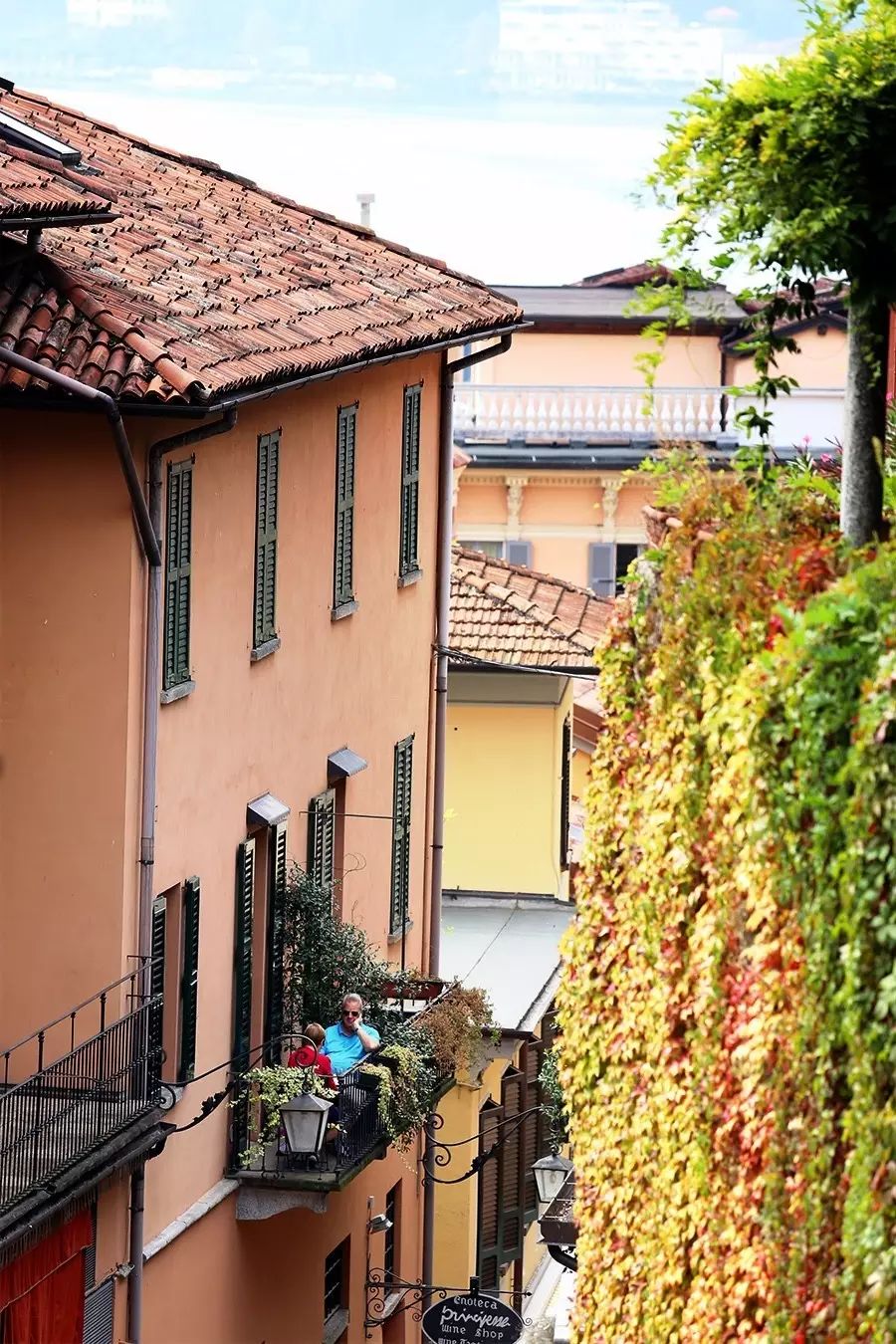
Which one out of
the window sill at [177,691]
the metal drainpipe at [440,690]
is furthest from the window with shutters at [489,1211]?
the window sill at [177,691]

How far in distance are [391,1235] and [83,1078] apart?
8608 mm

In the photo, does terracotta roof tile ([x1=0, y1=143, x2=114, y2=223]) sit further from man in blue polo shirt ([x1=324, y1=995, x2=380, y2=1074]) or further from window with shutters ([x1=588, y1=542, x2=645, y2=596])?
window with shutters ([x1=588, y1=542, x2=645, y2=596])

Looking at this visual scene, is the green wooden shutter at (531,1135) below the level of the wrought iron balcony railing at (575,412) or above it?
below

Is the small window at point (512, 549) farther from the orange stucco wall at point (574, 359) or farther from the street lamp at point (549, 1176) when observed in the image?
the street lamp at point (549, 1176)

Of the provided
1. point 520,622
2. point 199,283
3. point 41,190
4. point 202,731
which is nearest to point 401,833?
point 520,622

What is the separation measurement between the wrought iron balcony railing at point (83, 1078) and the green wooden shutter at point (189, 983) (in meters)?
0.74

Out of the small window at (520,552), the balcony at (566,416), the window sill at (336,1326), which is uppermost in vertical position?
the balcony at (566,416)

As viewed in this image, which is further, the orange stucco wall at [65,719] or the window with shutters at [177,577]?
the window with shutters at [177,577]

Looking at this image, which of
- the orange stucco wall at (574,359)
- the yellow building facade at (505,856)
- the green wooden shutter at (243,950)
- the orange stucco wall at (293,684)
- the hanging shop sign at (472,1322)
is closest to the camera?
the orange stucco wall at (293,684)

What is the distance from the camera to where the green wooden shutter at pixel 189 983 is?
19.0m

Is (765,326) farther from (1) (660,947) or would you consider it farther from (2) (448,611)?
(2) (448,611)

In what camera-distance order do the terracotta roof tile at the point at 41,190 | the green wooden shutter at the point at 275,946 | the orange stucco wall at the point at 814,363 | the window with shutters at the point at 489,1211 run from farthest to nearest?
the orange stucco wall at the point at 814,363
the window with shutters at the point at 489,1211
the green wooden shutter at the point at 275,946
the terracotta roof tile at the point at 41,190

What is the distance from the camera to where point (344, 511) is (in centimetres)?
2302

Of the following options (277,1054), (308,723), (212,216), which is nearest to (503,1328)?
(277,1054)
